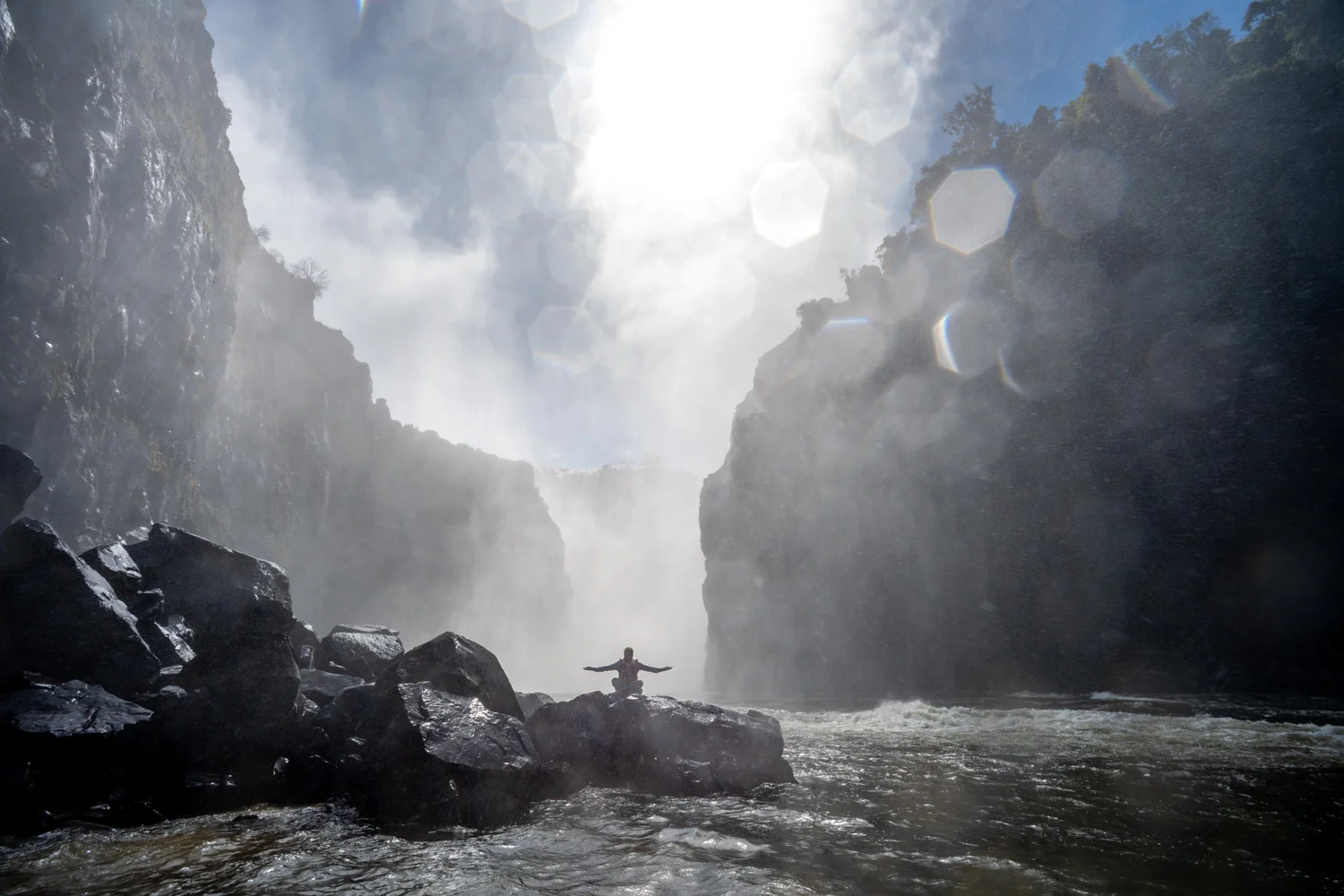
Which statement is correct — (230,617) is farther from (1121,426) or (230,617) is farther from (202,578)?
(1121,426)

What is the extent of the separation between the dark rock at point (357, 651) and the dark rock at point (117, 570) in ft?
14.6

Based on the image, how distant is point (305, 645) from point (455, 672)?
7067 millimetres

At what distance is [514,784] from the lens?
28.5ft

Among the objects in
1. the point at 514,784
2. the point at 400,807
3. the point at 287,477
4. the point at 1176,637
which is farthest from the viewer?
the point at 287,477

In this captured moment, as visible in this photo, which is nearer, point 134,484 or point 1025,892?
point 1025,892

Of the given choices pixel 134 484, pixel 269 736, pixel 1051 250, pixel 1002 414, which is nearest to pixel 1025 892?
pixel 269 736

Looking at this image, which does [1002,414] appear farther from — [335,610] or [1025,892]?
[335,610]

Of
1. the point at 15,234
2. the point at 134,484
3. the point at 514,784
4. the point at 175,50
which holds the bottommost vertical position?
the point at 514,784

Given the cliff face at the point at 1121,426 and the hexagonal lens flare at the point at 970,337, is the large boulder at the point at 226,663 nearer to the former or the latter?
the cliff face at the point at 1121,426

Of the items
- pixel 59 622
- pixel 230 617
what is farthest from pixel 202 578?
pixel 59 622

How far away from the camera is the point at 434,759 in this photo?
8.16m

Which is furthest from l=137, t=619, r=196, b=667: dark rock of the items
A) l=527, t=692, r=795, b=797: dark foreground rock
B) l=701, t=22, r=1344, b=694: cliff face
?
l=701, t=22, r=1344, b=694: cliff face

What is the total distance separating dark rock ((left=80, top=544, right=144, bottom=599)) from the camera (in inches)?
446

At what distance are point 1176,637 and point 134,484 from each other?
55341 mm
